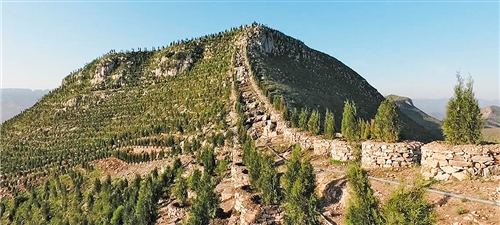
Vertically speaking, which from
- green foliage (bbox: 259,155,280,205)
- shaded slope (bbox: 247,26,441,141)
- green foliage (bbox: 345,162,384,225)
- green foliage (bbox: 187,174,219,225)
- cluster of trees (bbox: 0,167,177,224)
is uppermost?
shaded slope (bbox: 247,26,441,141)

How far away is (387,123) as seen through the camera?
1662 cm

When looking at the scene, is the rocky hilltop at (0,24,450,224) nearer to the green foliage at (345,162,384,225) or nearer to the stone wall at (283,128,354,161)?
the stone wall at (283,128,354,161)

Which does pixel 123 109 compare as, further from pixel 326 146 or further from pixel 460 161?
pixel 460 161

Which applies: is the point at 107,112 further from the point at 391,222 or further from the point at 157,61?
the point at 391,222

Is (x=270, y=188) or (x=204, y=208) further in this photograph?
(x=204, y=208)

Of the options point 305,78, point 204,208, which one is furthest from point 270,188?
point 305,78

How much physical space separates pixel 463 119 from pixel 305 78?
74.4 metres

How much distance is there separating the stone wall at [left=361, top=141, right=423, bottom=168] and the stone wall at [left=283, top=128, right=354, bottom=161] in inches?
121

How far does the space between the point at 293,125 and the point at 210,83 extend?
1863 inches

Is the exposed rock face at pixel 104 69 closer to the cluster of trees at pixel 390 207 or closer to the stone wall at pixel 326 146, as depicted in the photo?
the stone wall at pixel 326 146

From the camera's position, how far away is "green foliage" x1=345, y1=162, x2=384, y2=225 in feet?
33.9

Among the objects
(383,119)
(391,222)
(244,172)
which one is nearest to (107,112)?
(244,172)

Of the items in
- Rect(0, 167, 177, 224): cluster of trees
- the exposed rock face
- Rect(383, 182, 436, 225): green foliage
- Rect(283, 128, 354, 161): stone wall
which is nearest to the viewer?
Rect(383, 182, 436, 225): green foliage

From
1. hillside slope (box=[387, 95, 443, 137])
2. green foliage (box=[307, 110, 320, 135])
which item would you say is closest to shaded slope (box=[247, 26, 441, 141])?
green foliage (box=[307, 110, 320, 135])
